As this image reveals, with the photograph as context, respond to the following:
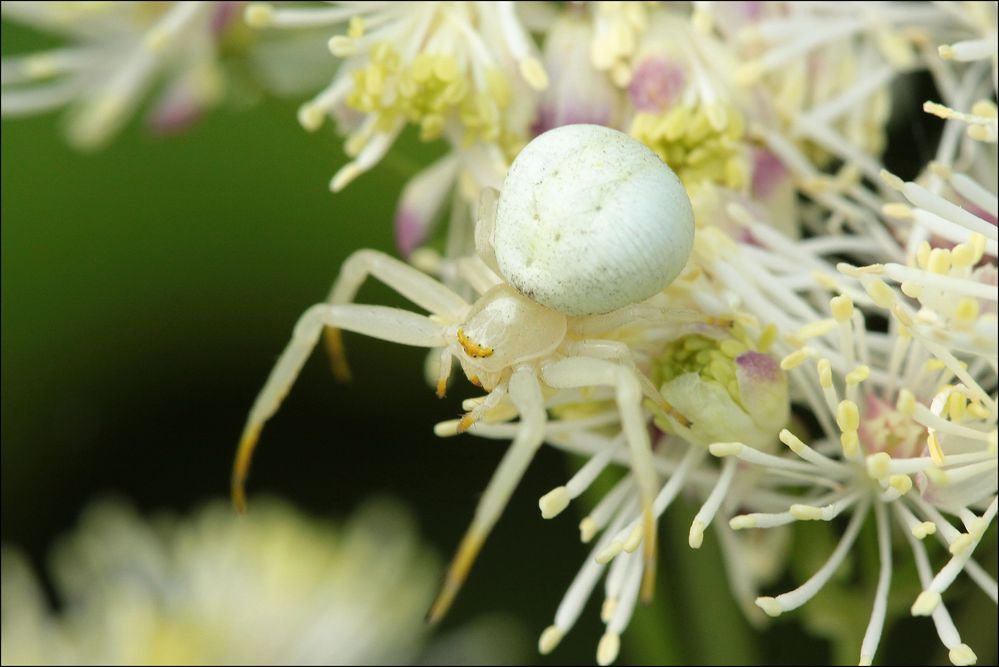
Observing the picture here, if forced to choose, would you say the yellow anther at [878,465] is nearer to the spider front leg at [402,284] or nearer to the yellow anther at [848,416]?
the yellow anther at [848,416]

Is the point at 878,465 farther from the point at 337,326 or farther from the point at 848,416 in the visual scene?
the point at 337,326

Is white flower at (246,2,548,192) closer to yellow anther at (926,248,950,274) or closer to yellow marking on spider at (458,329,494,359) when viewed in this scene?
yellow marking on spider at (458,329,494,359)

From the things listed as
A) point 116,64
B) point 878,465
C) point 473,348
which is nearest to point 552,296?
point 473,348

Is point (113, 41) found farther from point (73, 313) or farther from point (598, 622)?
point (598, 622)

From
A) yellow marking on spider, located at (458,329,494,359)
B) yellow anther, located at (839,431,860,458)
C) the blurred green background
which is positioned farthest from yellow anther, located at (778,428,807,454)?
the blurred green background

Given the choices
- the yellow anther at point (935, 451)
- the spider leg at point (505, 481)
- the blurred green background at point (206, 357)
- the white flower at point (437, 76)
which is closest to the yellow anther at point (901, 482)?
the yellow anther at point (935, 451)

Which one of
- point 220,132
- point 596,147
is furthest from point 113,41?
point 596,147
